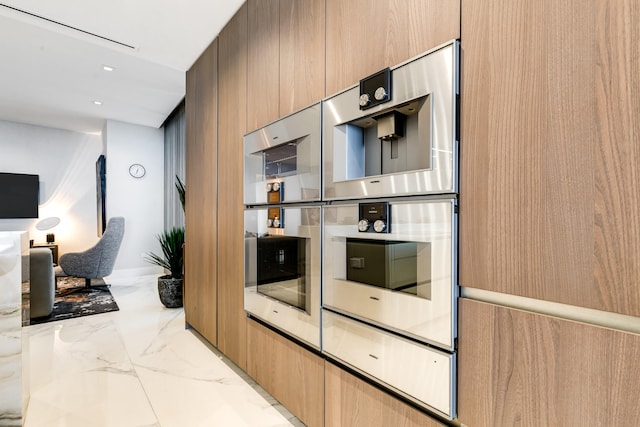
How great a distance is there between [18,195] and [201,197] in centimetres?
496

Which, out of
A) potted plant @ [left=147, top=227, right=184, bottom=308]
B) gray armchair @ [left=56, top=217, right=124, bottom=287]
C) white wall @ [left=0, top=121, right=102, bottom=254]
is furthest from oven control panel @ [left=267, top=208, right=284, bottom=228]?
white wall @ [left=0, top=121, right=102, bottom=254]

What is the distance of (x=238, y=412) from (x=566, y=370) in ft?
5.02

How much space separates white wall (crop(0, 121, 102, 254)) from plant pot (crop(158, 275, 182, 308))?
3565mm

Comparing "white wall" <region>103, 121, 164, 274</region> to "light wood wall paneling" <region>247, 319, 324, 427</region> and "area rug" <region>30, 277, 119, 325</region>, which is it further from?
"light wood wall paneling" <region>247, 319, 324, 427</region>

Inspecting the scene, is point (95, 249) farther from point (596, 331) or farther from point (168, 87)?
point (596, 331)

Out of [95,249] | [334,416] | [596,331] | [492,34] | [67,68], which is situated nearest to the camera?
[596,331]

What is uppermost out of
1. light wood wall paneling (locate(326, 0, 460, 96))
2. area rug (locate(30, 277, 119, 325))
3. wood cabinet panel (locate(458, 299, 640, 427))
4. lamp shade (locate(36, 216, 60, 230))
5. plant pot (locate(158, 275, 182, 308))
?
light wood wall paneling (locate(326, 0, 460, 96))

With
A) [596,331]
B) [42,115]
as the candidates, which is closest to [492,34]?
[596,331]

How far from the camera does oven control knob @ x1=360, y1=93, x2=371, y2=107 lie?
1145 mm

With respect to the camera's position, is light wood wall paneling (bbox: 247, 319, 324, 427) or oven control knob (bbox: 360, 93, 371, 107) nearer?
oven control knob (bbox: 360, 93, 371, 107)

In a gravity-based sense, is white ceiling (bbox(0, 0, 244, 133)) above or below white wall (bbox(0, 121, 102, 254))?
above

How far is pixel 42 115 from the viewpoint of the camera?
5016 mm

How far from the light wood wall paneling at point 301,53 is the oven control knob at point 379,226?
649 millimetres

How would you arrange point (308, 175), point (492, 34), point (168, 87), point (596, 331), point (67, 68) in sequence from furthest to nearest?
point (168, 87) < point (67, 68) < point (308, 175) < point (492, 34) < point (596, 331)
